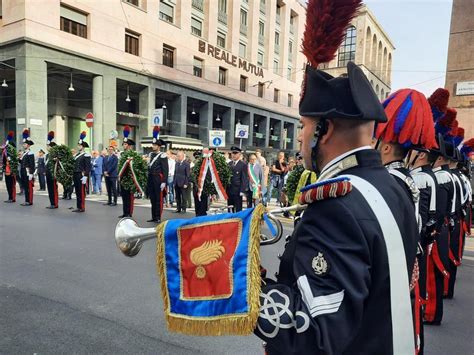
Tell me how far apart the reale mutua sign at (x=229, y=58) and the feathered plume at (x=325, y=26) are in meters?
29.5

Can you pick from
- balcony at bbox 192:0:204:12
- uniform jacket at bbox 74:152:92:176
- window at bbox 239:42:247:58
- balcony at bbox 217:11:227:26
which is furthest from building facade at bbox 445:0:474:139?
window at bbox 239:42:247:58

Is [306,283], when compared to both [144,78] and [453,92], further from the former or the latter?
[144,78]

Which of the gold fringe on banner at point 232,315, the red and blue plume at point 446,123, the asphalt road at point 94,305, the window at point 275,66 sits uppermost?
the window at point 275,66

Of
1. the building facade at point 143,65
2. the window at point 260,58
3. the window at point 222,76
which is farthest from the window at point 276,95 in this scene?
the window at point 222,76

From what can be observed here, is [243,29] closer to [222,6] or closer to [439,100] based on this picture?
[222,6]

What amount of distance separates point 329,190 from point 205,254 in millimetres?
496

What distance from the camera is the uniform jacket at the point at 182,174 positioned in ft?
34.8

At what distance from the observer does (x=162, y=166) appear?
948 cm

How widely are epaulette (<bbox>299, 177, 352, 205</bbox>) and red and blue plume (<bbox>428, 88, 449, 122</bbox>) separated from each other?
380cm

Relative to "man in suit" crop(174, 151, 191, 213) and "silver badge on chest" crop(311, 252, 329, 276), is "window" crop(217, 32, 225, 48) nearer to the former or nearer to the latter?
"man in suit" crop(174, 151, 191, 213)

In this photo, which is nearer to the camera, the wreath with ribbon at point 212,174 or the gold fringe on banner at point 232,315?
the gold fringe on banner at point 232,315

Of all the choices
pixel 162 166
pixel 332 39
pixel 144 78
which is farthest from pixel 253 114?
pixel 332 39

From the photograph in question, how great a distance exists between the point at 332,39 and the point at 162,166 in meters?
8.49

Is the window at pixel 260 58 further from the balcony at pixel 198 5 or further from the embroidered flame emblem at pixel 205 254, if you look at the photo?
the embroidered flame emblem at pixel 205 254
